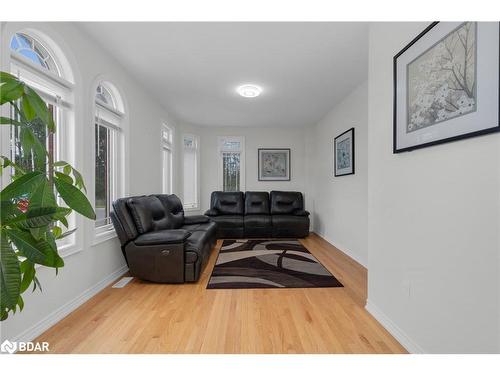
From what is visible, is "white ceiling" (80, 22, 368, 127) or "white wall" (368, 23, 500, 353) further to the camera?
"white ceiling" (80, 22, 368, 127)

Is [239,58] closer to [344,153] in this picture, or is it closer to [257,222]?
[344,153]

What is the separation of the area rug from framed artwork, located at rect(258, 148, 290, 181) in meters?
2.09

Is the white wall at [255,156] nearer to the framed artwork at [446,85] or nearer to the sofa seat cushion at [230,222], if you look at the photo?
the sofa seat cushion at [230,222]

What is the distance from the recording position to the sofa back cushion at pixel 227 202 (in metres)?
5.21

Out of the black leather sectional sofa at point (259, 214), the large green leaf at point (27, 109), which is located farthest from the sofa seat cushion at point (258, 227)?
the large green leaf at point (27, 109)

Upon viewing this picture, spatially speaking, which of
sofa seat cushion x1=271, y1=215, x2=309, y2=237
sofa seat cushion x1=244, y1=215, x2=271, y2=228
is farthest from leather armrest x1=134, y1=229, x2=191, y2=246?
sofa seat cushion x1=271, y1=215, x2=309, y2=237

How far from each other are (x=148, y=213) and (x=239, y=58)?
6.80 feet

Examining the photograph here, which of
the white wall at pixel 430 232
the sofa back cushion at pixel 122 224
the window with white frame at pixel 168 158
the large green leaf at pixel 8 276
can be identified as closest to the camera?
the large green leaf at pixel 8 276

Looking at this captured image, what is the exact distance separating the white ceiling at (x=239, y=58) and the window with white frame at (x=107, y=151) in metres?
0.46

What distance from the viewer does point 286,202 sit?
5.31 m

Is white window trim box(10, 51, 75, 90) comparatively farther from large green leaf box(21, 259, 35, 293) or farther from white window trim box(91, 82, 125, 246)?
large green leaf box(21, 259, 35, 293)

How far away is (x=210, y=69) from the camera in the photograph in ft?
9.06

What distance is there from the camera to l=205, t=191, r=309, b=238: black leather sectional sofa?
15.7ft

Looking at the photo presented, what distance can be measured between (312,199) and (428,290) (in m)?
4.20
